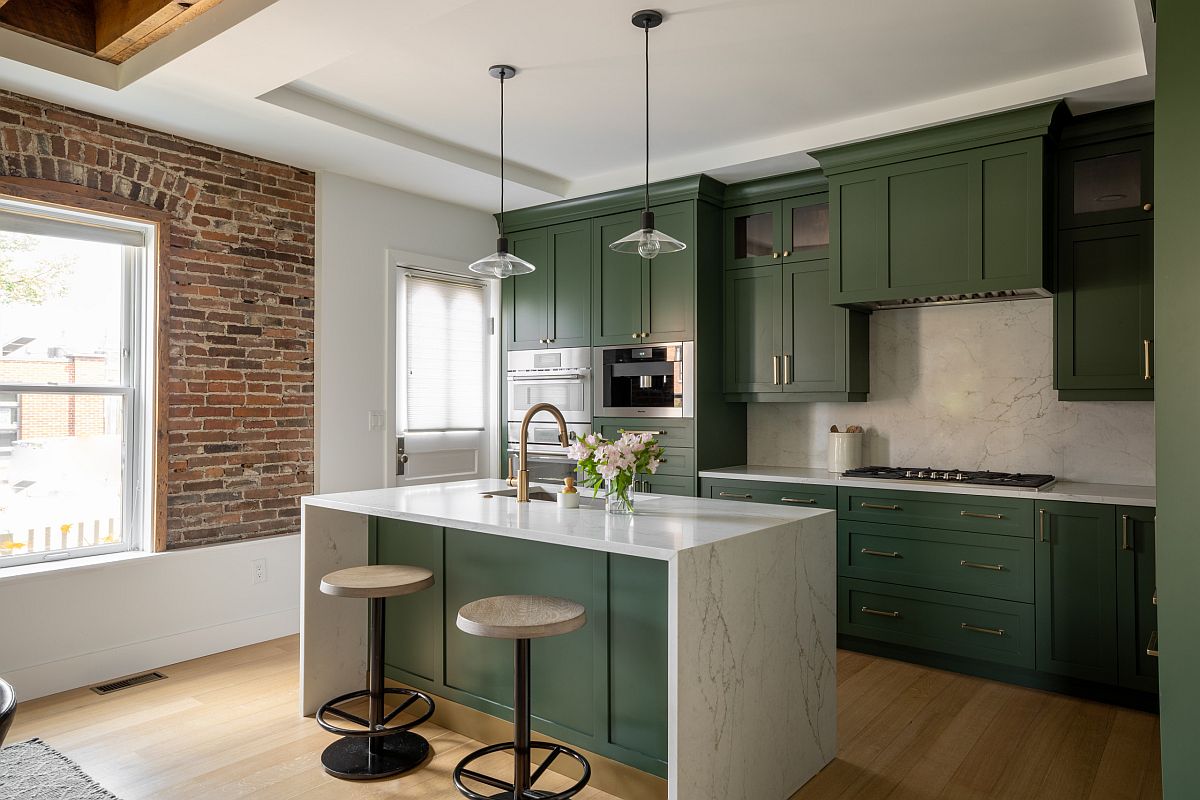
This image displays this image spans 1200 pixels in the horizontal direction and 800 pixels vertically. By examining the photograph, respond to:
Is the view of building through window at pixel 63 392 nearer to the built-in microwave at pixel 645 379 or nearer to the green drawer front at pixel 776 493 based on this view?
the built-in microwave at pixel 645 379

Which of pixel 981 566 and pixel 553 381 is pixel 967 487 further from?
pixel 553 381

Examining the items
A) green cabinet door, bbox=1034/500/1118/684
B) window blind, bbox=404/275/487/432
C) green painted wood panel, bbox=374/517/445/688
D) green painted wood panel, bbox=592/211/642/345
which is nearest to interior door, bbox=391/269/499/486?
window blind, bbox=404/275/487/432

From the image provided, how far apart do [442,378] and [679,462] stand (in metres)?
1.72

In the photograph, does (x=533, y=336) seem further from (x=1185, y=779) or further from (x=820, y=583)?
(x=1185, y=779)

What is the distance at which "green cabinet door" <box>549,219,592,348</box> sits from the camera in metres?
5.20

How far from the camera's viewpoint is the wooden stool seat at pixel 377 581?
9.03ft

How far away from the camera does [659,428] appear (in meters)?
4.85

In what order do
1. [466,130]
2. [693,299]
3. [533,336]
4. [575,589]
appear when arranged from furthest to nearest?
[533,336] < [693,299] < [466,130] < [575,589]

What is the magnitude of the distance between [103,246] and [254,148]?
0.88 metres

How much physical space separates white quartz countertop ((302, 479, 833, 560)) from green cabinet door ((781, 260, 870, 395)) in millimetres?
1624

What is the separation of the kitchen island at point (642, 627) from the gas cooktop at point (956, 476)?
1333mm

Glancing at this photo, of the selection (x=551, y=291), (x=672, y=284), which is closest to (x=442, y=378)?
(x=551, y=291)

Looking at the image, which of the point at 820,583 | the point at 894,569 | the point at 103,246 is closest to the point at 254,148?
the point at 103,246

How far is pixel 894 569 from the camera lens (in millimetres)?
3955
